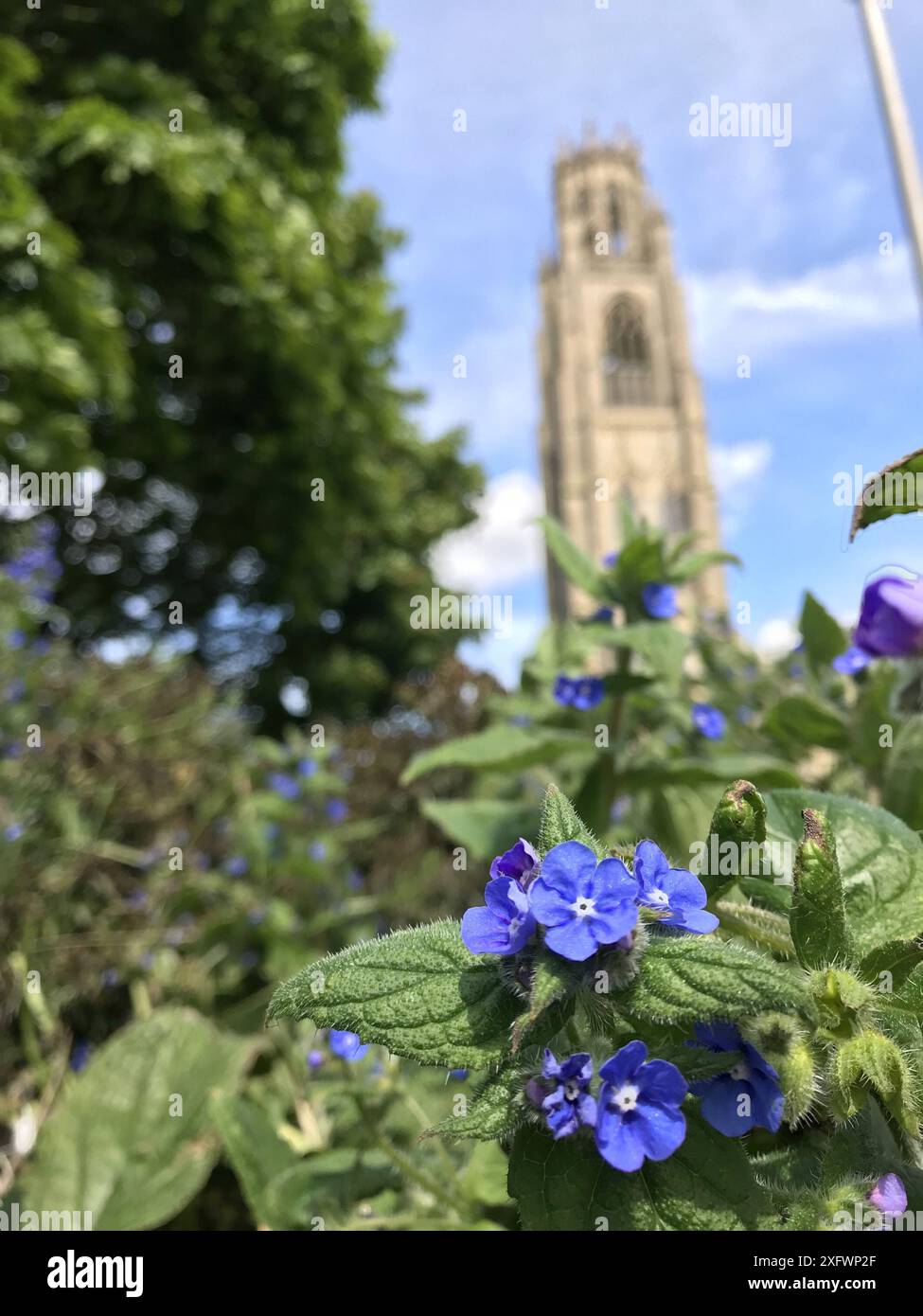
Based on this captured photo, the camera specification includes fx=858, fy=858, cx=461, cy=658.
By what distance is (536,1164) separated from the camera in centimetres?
58

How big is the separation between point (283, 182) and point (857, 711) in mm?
9177

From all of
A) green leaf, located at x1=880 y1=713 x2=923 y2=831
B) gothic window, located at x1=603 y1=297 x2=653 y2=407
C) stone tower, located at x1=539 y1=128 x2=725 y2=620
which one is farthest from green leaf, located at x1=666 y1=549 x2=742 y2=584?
gothic window, located at x1=603 y1=297 x2=653 y2=407

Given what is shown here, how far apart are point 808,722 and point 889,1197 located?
111cm

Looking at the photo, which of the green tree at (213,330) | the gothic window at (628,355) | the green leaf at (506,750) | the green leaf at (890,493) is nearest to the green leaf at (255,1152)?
the green leaf at (506,750)

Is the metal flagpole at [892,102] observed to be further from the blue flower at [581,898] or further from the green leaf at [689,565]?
the blue flower at [581,898]

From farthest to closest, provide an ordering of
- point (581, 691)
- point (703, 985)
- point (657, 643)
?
1. point (581, 691)
2. point (657, 643)
3. point (703, 985)

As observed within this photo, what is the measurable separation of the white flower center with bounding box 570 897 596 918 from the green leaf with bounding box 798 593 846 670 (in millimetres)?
1154

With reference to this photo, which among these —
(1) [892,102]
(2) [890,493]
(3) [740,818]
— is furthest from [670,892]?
(1) [892,102]

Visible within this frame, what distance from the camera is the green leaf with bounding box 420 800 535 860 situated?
5.52 feet

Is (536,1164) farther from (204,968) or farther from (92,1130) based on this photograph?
(204,968)

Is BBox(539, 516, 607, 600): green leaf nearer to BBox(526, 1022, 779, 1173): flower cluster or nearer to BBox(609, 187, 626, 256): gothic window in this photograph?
BBox(526, 1022, 779, 1173): flower cluster

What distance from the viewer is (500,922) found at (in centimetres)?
59

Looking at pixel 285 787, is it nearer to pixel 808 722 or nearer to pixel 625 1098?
pixel 808 722

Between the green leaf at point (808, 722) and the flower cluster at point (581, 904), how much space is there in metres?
1.03
